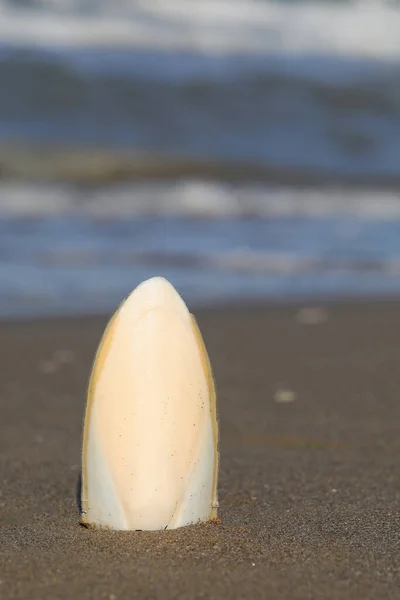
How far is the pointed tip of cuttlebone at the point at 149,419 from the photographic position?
6.32 ft

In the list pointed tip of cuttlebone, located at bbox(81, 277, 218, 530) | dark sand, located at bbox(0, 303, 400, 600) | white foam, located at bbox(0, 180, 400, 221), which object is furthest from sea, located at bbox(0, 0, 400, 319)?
pointed tip of cuttlebone, located at bbox(81, 277, 218, 530)

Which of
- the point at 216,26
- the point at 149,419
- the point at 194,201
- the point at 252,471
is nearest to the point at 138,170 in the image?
the point at 194,201

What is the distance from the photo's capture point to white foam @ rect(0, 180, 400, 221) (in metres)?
9.65

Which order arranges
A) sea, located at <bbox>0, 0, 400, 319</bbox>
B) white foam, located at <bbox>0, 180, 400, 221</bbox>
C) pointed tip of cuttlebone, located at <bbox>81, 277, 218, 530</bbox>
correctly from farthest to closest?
white foam, located at <bbox>0, 180, 400, 221</bbox>
sea, located at <bbox>0, 0, 400, 319</bbox>
pointed tip of cuttlebone, located at <bbox>81, 277, 218, 530</bbox>

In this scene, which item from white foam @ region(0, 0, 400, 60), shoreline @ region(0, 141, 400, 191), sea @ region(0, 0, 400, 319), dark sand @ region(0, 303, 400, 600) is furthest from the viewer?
white foam @ region(0, 0, 400, 60)

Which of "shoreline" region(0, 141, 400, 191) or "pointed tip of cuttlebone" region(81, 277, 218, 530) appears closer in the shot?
"pointed tip of cuttlebone" region(81, 277, 218, 530)

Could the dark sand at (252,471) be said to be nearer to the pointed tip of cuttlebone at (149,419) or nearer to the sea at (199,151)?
the pointed tip of cuttlebone at (149,419)

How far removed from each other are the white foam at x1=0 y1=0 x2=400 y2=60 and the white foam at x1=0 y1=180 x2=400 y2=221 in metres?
8.06

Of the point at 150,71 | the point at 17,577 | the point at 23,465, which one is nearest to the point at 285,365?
the point at 23,465

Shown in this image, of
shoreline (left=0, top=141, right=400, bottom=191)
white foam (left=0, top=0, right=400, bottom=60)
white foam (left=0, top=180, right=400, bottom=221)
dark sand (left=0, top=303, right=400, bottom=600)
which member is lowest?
dark sand (left=0, top=303, right=400, bottom=600)

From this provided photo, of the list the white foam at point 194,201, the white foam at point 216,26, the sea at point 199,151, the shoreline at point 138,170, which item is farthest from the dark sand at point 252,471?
the white foam at point 216,26

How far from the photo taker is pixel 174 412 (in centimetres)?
194

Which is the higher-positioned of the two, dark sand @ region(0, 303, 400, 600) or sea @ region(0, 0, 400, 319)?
sea @ region(0, 0, 400, 319)

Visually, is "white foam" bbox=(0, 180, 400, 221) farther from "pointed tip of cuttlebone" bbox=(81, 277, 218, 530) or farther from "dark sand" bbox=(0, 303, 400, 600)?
"pointed tip of cuttlebone" bbox=(81, 277, 218, 530)
